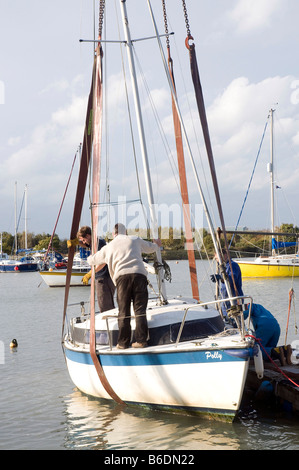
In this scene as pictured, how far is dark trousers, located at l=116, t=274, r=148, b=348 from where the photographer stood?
9.30 meters

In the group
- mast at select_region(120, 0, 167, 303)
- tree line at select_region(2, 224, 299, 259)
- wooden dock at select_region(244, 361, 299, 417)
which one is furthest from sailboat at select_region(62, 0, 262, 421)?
tree line at select_region(2, 224, 299, 259)

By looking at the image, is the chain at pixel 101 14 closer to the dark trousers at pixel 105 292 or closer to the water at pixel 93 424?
the dark trousers at pixel 105 292

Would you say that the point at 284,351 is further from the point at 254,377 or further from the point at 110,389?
the point at 110,389

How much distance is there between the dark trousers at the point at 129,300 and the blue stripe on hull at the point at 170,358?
11.9 inches

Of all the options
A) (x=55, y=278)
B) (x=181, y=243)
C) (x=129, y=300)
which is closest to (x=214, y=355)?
(x=129, y=300)

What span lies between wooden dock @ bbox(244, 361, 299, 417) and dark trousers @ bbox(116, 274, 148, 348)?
2.14m

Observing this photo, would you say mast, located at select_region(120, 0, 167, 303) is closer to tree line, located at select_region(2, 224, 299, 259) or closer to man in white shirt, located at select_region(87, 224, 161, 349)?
man in white shirt, located at select_region(87, 224, 161, 349)

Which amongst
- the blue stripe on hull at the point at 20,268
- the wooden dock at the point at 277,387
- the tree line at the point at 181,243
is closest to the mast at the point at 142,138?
the wooden dock at the point at 277,387

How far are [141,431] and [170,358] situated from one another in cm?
128

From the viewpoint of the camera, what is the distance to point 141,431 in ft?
28.8
